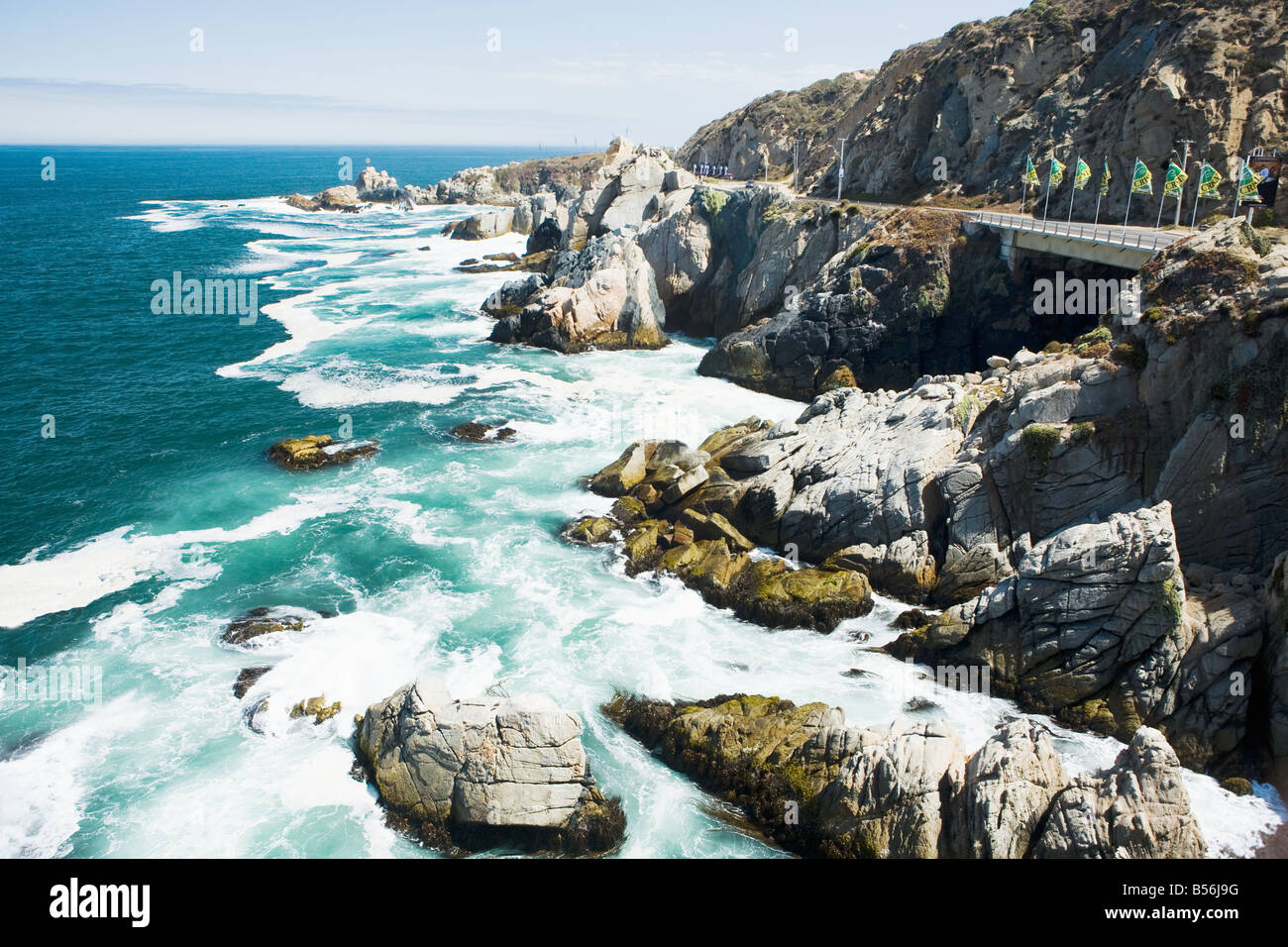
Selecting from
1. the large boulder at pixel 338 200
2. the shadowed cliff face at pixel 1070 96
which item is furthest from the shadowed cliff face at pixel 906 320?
the large boulder at pixel 338 200

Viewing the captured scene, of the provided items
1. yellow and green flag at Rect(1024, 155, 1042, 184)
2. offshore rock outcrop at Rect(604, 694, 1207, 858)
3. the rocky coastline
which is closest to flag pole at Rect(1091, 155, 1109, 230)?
the rocky coastline

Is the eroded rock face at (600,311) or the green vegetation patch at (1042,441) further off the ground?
the eroded rock face at (600,311)

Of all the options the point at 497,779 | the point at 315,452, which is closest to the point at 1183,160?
the point at 497,779

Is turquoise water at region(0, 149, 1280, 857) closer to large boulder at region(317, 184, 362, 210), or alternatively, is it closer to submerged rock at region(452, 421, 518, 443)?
submerged rock at region(452, 421, 518, 443)

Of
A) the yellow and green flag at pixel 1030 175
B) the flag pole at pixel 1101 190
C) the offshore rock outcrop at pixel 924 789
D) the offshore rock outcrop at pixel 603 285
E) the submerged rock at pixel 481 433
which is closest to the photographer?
the offshore rock outcrop at pixel 924 789

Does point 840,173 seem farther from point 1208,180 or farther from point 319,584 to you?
point 319,584

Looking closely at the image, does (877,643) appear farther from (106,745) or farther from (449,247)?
(449,247)

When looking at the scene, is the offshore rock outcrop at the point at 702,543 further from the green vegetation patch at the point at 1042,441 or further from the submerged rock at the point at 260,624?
the submerged rock at the point at 260,624
